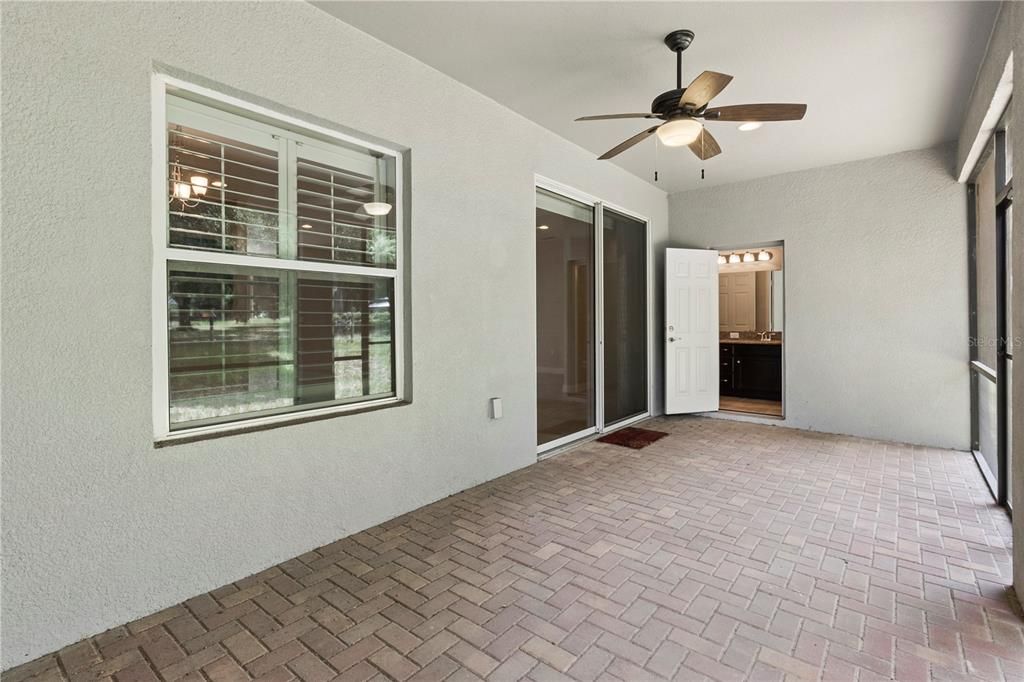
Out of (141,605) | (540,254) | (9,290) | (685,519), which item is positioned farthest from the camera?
(540,254)

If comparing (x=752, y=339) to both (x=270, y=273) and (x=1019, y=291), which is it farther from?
(x=270, y=273)

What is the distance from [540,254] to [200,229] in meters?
2.68

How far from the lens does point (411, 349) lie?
3.12 metres

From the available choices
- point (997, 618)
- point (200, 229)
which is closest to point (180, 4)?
point (200, 229)

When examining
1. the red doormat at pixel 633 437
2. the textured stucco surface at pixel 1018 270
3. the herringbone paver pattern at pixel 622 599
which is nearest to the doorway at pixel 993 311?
the herringbone paver pattern at pixel 622 599

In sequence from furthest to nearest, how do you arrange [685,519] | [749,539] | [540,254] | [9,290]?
[540,254]
[685,519]
[749,539]
[9,290]

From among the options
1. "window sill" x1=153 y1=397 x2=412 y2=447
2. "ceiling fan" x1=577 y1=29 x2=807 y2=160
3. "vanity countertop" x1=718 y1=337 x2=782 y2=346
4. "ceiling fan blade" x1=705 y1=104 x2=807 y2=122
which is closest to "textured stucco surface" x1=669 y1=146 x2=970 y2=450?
"vanity countertop" x1=718 y1=337 x2=782 y2=346

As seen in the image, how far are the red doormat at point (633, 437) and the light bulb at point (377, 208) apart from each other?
308cm

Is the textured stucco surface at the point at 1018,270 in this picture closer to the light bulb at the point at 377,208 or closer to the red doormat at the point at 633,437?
the red doormat at the point at 633,437

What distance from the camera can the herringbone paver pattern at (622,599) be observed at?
69.0 inches

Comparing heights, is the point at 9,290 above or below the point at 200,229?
below

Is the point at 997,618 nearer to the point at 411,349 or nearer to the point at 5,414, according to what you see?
the point at 411,349

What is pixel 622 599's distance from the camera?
2156 millimetres

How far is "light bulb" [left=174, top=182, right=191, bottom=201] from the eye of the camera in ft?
7.33
